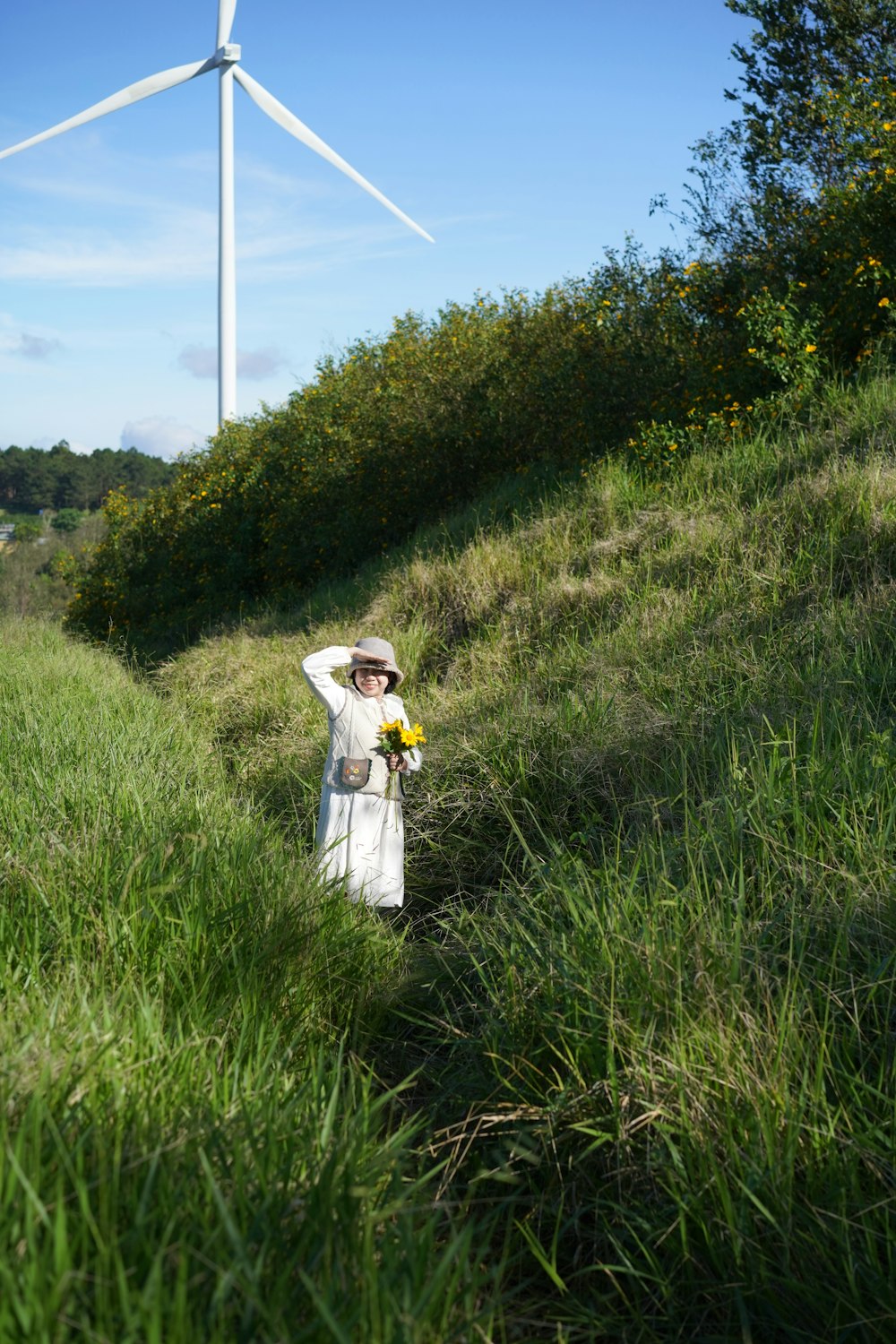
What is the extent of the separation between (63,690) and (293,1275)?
21.9ft

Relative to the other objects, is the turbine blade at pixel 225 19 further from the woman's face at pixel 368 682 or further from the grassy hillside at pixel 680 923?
the woman's face at pixel 368 682

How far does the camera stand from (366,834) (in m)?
5.18

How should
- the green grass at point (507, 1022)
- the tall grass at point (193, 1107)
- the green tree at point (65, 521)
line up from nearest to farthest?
the tall grass at point (193, 1107)
the green grass at point (507, 1022)
the green tree at point (65, 521)

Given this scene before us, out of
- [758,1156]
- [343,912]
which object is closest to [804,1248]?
[758,1156]

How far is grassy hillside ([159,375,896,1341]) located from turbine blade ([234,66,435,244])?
11738 millimetres

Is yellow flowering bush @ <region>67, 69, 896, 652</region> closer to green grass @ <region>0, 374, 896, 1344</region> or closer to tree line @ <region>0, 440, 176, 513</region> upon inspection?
green grass @ <region>0, 374, 896, 1344</region>

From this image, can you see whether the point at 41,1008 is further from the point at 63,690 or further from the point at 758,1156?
the point at 63,690

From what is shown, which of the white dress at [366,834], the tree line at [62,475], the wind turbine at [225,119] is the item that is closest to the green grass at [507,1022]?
the white dress at [366,834]

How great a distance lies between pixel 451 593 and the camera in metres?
9.68

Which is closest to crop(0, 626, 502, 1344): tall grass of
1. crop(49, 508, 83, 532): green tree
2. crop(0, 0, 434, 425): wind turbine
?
crop(0, 0, 434, 425): wind turbine

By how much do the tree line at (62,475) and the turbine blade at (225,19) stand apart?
3653 centimetres

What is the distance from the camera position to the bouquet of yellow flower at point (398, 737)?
4.98 meters

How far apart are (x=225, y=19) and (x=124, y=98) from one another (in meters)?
2.29

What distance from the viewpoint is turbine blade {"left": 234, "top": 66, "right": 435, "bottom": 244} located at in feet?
55.8
